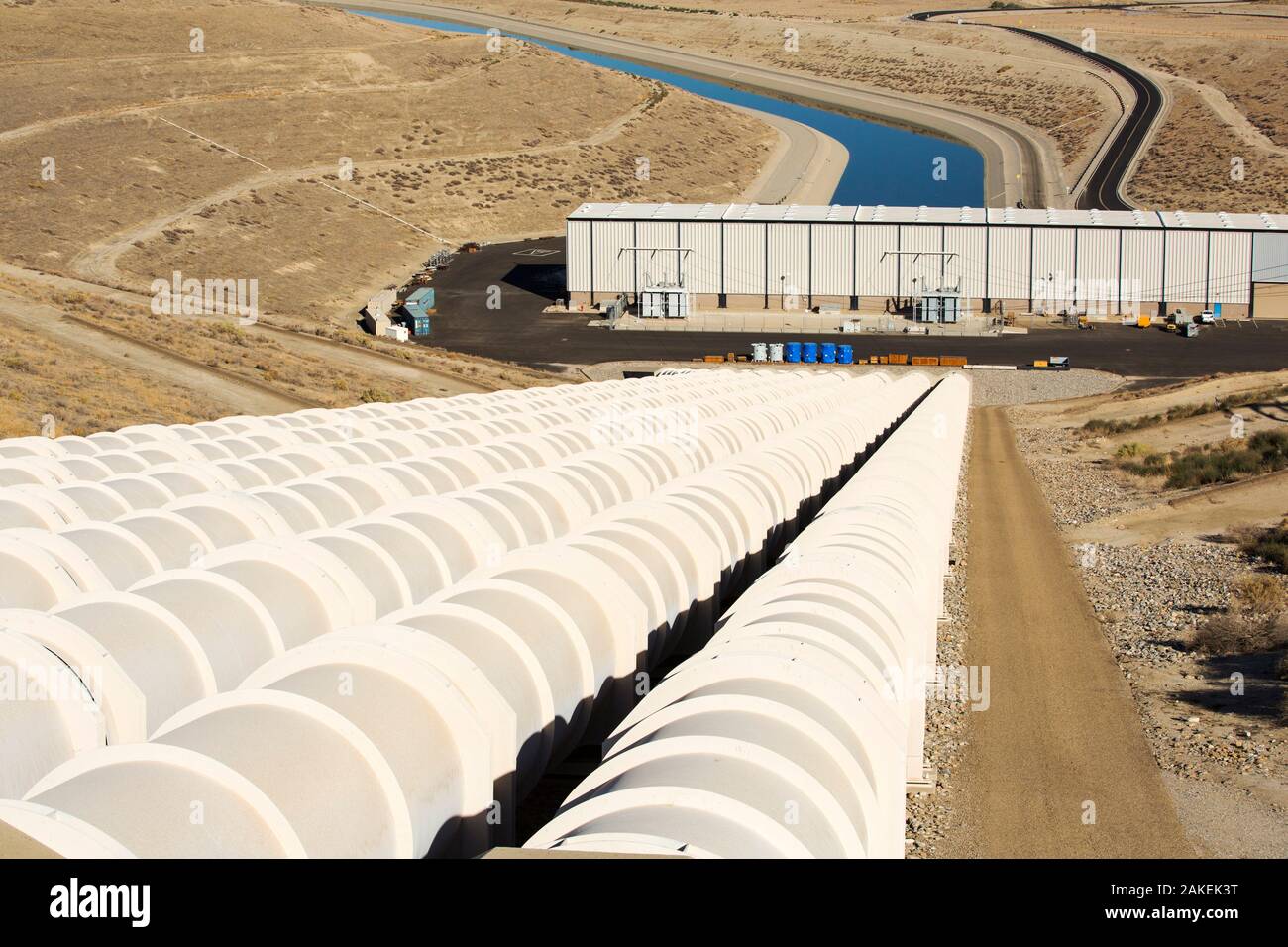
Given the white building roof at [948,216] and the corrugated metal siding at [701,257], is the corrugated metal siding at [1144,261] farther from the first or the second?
the corrugated metal siding at [701,257]

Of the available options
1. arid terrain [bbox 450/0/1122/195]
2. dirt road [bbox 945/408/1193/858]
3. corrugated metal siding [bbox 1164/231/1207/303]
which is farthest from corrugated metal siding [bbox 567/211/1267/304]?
dirt road [bbox 945/408/1193/858]

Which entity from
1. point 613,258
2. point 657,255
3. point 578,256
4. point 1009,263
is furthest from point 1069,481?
point 578,256

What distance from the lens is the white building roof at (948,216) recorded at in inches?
3076

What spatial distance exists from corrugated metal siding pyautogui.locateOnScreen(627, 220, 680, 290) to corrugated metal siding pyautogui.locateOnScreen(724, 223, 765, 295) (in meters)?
3.20

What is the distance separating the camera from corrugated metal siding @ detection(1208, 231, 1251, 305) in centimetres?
7775

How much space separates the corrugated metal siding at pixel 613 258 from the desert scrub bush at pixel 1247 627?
60.2 metres

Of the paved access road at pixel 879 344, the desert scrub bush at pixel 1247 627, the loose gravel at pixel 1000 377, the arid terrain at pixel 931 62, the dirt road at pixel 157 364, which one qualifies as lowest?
the loose gravel at pixel 1000 377

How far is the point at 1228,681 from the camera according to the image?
19953 mm

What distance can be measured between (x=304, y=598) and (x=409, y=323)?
2546 inches

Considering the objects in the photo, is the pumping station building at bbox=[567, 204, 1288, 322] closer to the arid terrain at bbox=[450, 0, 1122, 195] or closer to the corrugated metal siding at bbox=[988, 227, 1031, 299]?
the corrugated metal siding at bbox=[988, 227, 1031, 299]

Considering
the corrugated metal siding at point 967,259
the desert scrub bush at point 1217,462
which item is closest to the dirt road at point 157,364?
the desert scrub bush at point 1217,462

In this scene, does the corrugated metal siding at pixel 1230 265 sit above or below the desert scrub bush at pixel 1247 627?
above

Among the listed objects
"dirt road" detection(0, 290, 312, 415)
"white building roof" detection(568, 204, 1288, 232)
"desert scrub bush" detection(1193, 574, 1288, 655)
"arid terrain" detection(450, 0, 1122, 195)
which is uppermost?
"arid terrain" detection(450, 0, 1122, 195)
